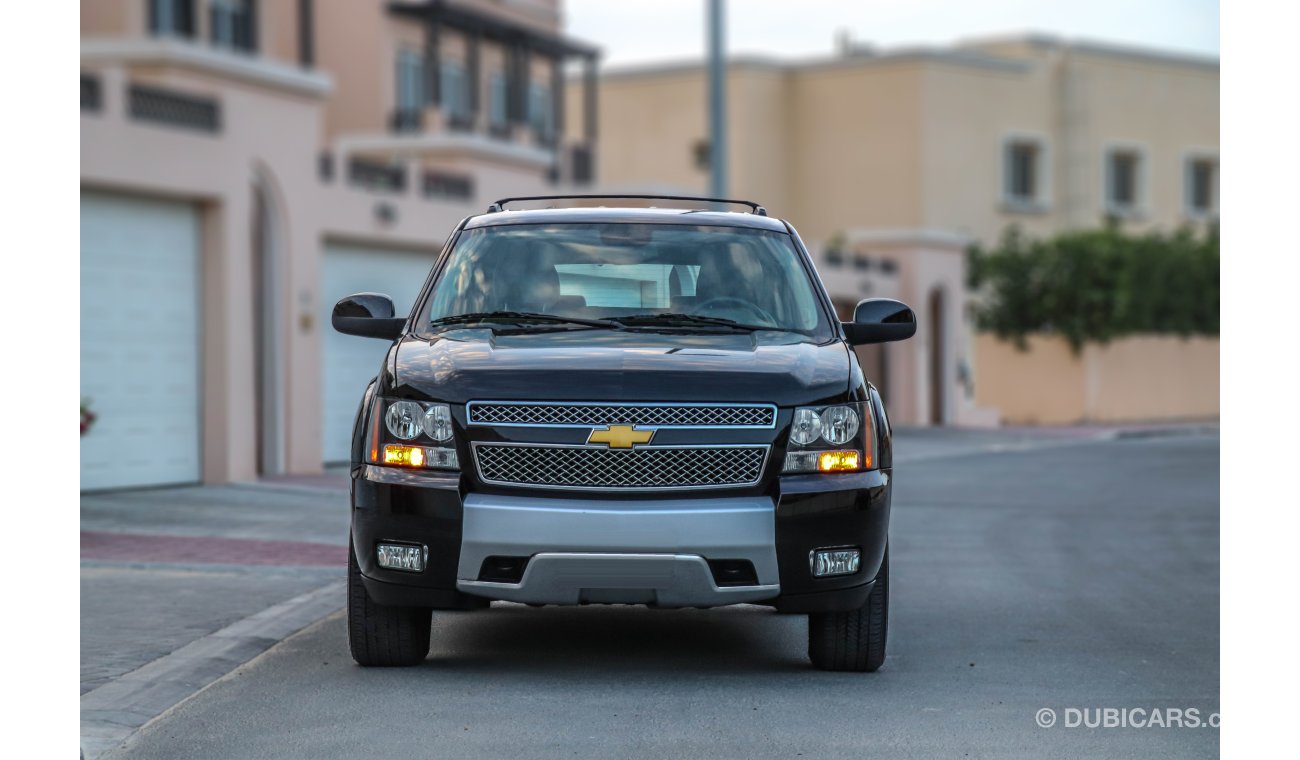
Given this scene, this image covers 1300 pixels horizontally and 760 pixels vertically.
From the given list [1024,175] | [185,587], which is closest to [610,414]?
[185,587]

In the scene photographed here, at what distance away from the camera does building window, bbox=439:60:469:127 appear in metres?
37.9

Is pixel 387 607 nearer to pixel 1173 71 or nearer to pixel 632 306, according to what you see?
pixel 632 306

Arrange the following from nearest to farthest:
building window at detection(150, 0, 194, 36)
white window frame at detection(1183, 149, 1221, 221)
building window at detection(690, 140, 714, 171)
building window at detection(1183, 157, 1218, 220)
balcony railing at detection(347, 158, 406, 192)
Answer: balcony railing at detection(347, 158, 406, 192) → building window at detection(150, 0, 194, 36) → building window at detection(690, 140, 714, 171) → white window frame at detection(1183, 149, 1221, 221) → building window at detection(1183, 157, 1218, 220)

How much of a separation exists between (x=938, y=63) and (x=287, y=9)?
17.2 m

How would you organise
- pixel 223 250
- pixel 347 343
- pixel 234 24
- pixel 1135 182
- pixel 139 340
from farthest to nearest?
pixel 1135 182, pixel 234 24, pixel 347 343, pixel 223 250, pixel 139 340

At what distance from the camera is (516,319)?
27.3 feet

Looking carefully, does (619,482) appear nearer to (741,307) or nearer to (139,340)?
(741,307)

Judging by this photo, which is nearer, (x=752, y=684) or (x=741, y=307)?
(x=752, y=684)

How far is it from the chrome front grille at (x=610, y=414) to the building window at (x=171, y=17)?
78.2ft

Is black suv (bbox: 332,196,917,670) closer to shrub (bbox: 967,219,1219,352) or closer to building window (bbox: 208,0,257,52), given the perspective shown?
building window (bbox: 208,0,257,52)

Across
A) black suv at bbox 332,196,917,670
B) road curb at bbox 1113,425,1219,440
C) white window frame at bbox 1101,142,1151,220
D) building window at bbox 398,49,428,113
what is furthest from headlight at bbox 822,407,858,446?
white window frame at bbox 1101,142,1151,220

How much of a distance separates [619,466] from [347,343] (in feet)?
52.0

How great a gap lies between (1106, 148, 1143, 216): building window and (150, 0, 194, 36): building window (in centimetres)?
2720
